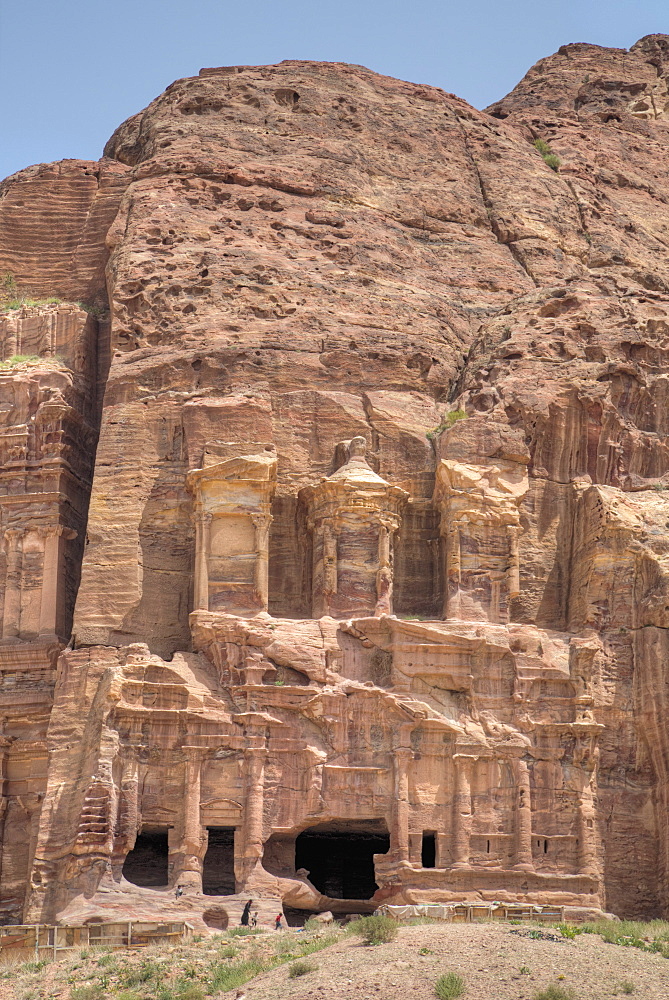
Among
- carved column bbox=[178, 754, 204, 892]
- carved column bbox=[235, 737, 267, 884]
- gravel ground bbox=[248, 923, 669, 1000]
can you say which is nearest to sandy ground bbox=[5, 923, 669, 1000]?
gravel ground bbox=[248, 923, 669, 1000]

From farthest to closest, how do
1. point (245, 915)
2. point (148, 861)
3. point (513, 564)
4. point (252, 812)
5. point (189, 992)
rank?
point (513, 564)
point (148, 861)
point (252, 812)
point (245, 915)
point (189, 992)

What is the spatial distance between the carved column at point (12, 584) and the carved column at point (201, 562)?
5.39 meters

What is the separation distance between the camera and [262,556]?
132 ft

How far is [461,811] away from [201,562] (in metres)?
8.06

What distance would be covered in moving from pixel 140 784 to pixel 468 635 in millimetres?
8142

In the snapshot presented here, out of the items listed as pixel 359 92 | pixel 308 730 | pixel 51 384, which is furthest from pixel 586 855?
pixel 359 92

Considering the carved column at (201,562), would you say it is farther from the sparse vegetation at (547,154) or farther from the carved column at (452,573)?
the sparse vegetation at (547,154)

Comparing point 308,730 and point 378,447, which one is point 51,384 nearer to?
point 378,447

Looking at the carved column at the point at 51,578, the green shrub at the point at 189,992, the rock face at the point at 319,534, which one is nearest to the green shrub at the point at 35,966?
the rock face at the point at 319,534

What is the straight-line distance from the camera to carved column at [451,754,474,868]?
37.8m

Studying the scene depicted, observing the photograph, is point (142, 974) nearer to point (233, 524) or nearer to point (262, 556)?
point (262, 556)


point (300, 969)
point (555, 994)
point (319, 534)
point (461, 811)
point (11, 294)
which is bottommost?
point (555, 994)

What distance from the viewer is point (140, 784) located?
122 feet

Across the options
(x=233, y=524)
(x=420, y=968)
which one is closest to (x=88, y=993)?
(x=420, y=968)
